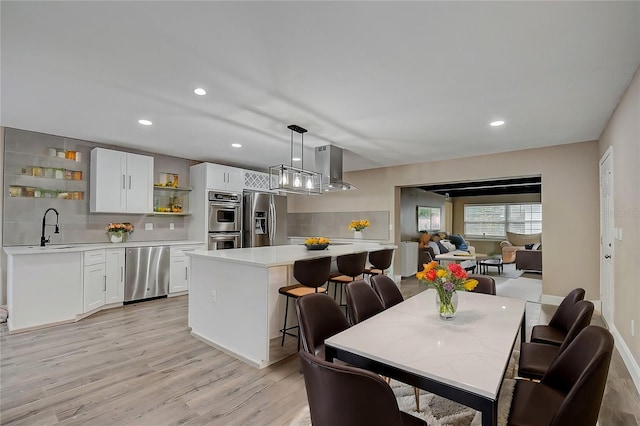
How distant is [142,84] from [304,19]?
5.69 ft

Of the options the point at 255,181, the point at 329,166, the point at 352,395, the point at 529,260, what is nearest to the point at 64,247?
the point at 255,181

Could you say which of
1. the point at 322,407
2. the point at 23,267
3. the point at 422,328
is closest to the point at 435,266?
the point at 422,328

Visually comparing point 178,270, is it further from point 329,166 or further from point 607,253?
point 607,253

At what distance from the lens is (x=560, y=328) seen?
7.64 feet

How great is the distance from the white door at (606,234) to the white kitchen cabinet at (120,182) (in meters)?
6.35

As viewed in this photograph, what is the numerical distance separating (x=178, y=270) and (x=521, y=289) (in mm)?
6343

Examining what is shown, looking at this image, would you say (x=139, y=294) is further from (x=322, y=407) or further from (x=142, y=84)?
(x=322, y=407)

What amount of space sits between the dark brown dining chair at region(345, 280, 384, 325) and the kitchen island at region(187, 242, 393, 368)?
796 mm

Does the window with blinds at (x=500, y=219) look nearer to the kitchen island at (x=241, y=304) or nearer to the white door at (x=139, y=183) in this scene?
A: the kitchen island at (x=241, y=304)

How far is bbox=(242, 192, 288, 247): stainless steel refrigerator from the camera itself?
6238 millimetres

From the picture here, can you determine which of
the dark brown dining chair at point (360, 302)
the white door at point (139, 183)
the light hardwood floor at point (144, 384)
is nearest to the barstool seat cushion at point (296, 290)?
the light hardwood floor at point (144, 384)

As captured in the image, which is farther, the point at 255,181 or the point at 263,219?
the point at 255,181

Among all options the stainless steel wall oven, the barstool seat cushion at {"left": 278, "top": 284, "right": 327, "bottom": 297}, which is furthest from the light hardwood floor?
the stainless steel wall oven

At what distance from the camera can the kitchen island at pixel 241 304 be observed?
276cm
